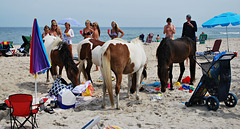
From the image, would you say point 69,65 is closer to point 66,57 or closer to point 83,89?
point 66,57

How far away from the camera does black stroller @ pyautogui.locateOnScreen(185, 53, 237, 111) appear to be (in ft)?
15.3

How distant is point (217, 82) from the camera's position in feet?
15.4

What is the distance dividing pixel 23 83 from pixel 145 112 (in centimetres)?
450

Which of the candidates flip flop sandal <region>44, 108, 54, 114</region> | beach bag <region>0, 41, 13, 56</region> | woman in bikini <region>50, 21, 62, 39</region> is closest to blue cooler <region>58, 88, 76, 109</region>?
flip flop sandal <region>44, 108, 54, 114</region>

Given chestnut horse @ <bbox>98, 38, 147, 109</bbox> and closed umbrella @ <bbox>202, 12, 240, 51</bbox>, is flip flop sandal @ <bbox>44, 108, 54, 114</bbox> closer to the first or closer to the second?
chestnut horse @ <bbox>98, 38, 147, 109</bbox>

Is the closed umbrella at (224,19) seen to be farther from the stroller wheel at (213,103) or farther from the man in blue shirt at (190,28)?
the stroller wheel at (213,103)

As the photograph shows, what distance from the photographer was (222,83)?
468 centimetres

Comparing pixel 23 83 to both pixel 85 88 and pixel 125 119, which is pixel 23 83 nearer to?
pixel 85 88

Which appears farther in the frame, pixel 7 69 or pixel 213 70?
pixel 7 69

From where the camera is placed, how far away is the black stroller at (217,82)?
4656 mm

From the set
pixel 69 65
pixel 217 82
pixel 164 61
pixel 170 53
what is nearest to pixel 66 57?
pixel 69 65

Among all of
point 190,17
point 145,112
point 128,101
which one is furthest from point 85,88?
point 190,17

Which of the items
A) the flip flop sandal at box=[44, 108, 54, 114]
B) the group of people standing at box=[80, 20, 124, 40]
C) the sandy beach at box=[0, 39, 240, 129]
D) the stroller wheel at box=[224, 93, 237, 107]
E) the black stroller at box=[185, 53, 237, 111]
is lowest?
the sandy beach at box=[0, 39, 240, 129]

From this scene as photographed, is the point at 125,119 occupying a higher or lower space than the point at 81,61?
lower
